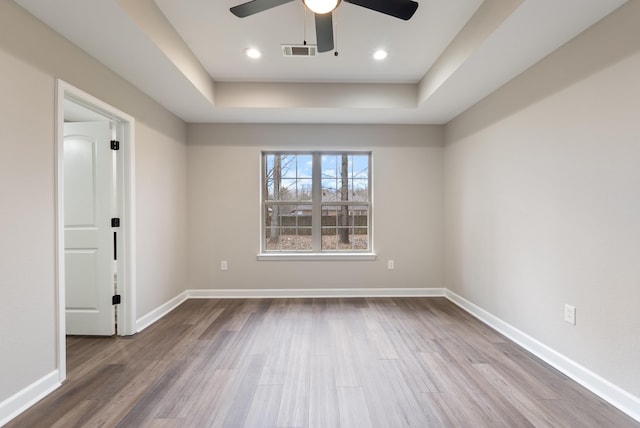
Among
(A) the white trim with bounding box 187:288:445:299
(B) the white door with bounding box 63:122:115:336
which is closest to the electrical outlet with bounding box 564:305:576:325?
(A) the white trim with bounding box 187:288:445:299

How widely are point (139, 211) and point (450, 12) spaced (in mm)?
3292

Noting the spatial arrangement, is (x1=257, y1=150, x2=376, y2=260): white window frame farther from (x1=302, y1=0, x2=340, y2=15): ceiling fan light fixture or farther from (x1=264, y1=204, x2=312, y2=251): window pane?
(x1=302, y1=0, x2=340, y2=15): ceiling fan light fixture

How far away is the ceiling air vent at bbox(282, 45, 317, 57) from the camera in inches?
95.7

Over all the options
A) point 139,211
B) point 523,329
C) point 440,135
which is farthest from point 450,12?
point 139,211

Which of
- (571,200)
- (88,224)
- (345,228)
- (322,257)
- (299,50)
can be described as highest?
(299,50)

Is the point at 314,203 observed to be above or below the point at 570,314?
above

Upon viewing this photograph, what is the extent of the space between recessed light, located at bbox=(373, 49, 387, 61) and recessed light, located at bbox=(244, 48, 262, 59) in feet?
3.70

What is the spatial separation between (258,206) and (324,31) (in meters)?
2.48

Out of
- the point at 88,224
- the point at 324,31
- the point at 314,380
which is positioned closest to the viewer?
the point at 324,31

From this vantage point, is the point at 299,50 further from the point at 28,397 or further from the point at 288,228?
the point at 28,397

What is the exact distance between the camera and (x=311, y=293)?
12.7 ft

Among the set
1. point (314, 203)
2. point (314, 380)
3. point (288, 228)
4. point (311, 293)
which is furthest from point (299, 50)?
point (311, 293)

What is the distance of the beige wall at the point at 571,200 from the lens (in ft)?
5.43

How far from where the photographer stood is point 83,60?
6.92ft
